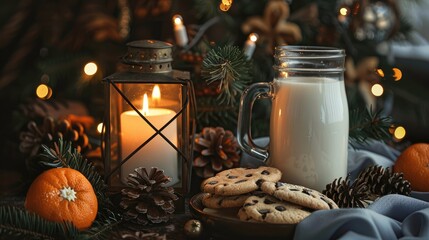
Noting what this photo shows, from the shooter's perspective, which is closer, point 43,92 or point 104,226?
point 104,226

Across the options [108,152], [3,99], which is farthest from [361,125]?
[3,99]

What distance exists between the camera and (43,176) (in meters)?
0.90

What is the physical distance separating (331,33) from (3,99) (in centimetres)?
85

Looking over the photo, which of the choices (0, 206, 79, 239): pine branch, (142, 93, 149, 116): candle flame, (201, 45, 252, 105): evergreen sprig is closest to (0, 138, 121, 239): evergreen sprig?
(0, 206, 79, 239): pine branch

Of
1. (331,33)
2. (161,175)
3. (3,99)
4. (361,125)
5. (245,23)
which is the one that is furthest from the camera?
(3,99)

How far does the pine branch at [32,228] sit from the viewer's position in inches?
32.6

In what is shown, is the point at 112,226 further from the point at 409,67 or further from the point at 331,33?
the point at 409,67

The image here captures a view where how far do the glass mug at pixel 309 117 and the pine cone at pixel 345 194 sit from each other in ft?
0.14

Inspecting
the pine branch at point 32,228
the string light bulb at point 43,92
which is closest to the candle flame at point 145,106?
the pine branch at point 32,228

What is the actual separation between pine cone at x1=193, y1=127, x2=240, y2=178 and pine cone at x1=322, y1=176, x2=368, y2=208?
0.69ft

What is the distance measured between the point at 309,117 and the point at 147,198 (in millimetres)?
257

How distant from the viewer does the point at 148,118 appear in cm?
98

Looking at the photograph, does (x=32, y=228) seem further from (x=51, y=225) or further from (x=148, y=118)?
(x=148, y=118)

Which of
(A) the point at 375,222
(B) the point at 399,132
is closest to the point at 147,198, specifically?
(A) the point at 375,222
